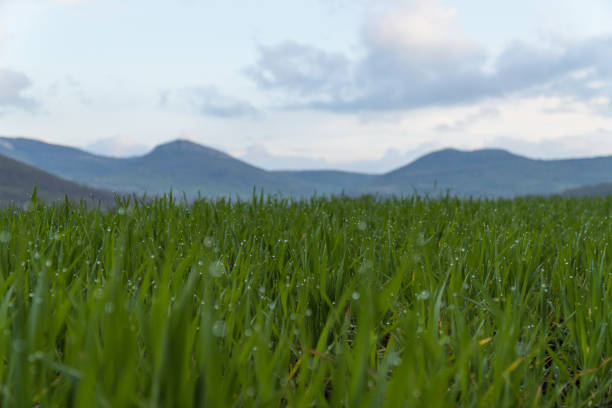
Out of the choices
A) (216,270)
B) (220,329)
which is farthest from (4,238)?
(220,329)

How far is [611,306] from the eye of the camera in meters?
1.58

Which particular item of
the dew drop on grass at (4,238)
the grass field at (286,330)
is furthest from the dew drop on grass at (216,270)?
the dew drop on grass at (4,238)

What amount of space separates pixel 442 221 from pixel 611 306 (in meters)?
1.84

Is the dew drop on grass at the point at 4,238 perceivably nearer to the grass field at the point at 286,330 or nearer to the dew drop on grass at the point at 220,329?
the grass field at the point at 286,330

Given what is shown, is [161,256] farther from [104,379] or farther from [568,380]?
[568,380]

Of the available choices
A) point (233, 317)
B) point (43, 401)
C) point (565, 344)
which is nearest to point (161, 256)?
point (233, 317)

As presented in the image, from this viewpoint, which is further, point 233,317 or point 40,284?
point 233,317

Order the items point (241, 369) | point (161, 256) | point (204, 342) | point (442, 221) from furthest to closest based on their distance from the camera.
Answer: point (442, 221) < point (161, 256) < point (241, 369) < point (204, 342)

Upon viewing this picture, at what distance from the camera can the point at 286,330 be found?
1.37 metres

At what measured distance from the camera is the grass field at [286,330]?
2.69 ft

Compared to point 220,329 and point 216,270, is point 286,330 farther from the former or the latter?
point 216,270

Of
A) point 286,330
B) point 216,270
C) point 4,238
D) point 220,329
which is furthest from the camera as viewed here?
point 4,238

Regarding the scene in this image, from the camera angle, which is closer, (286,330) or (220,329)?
(220,329)

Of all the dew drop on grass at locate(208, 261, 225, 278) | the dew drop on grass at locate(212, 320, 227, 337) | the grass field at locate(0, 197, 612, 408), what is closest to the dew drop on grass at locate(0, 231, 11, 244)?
the grass field at locate(0, 197, 612, 408)
